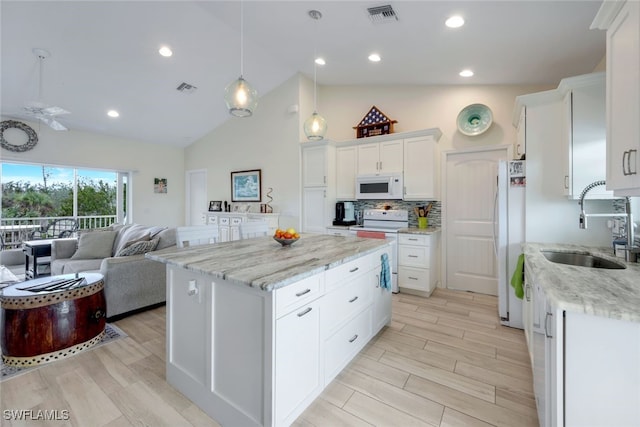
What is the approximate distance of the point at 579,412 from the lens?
3.60ft

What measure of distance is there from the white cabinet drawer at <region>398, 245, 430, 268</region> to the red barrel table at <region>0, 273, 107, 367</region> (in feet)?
11.4

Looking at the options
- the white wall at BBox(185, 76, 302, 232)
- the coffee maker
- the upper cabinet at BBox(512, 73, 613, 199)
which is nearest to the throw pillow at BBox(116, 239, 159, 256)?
the white wall at BBox(185, 76, 302, 232)

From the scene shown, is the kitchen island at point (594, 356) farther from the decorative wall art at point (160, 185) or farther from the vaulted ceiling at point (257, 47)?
the decorative wall art at point (160, 185)

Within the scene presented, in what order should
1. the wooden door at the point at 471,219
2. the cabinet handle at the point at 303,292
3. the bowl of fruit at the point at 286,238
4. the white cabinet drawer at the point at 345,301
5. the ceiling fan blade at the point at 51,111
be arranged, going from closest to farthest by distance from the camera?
the cabinet handle at the point at 303,292 < the white cabinet drawer at the point at 345,301 < the bowl of fruit at the point at 286,238 < the ceiling fan blade at the point at 51,111 < the wooden door at the point at 471,219

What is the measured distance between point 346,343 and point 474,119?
358 cm

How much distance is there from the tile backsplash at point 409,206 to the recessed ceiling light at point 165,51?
372cm

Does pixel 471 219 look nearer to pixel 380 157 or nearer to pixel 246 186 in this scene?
pixel 380 157

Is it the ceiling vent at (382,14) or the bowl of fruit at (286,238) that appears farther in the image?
the ceiling vent at (382,14)

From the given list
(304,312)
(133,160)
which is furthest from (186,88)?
(304,312)

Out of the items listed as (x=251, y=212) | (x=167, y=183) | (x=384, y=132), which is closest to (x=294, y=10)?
(x=384, y=132)

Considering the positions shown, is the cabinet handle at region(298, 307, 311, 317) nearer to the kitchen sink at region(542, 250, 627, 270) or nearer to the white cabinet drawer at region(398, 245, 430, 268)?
the kitchen sink at region(542, 250, 627, 270)

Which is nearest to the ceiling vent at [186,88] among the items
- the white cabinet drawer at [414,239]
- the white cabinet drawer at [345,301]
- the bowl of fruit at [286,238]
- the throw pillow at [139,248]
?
the throw pillow at [139,248]

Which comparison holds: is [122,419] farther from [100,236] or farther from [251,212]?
[251,212]

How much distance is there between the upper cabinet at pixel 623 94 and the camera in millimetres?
1227
